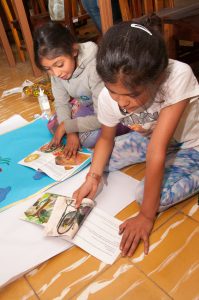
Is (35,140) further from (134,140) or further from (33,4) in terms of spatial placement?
(33,4)

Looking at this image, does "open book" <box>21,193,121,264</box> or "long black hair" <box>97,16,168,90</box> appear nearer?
"long black hair" <box>97,16,168,90</box>

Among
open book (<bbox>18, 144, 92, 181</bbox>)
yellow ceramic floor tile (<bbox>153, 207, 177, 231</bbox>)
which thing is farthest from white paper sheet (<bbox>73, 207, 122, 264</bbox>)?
open book (<bbox>18, 144, 92, 181</bbox>)

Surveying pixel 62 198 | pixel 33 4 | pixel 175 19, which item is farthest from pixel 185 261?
pixel 33 4

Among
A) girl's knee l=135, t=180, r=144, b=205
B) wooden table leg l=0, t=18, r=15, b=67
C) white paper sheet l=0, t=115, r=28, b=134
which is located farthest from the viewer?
wooden table leg l=0, t=18, r=15, b=67

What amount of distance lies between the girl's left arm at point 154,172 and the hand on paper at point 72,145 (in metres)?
0.45

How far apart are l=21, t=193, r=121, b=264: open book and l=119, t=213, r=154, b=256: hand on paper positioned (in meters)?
0.02

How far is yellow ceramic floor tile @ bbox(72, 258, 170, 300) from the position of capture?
667mm

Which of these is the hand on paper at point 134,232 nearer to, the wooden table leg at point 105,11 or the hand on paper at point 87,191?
the hand on paper at point 87,191

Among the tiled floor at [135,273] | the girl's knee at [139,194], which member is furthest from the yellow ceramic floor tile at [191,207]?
the girl's knee at [139,194]

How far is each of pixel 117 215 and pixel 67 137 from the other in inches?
18.3

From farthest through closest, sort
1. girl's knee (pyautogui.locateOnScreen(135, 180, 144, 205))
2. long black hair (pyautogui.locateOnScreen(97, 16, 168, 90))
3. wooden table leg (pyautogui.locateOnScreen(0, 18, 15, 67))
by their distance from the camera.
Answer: wooden table leg (pyautogui.locateOnScreen(0, 18, 15, 67)), girl's knee (pyautogui.locateOnScreen(135, 180, 144, 205)), long black hair (pyautogui.locateOnScreen(97, 16, 168, 90))

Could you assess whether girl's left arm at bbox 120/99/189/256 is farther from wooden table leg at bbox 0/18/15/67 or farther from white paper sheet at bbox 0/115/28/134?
wooden table leg at bbox 0/18/15/67

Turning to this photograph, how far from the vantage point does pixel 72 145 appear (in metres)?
1.16

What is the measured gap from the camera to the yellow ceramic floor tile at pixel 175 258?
66 centimetres
